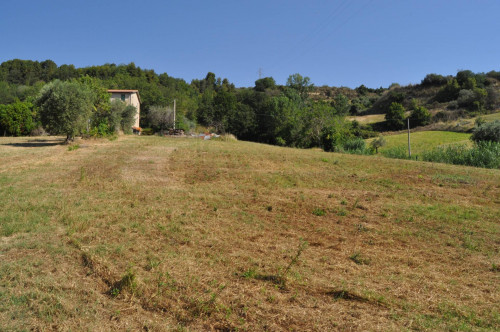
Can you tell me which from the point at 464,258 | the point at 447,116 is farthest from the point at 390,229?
the point at 447,116

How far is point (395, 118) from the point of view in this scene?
6481 cm

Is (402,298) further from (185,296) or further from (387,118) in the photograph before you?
(387,118)

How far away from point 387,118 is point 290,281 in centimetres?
7070

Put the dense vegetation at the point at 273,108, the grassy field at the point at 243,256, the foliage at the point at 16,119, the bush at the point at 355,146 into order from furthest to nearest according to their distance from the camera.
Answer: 1. the foliage at the point at 16,119
2. the dense vegetation at the point at 273,108
3. the bush at the point at 355,146
4. the grassy field at the point at 243,256

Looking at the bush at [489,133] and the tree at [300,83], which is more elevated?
the tree at [300,83]

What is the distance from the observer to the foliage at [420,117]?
2408 inches

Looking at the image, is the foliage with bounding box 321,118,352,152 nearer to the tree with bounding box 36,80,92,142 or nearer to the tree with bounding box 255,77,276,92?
the tree with bounding box 36,80,92,142

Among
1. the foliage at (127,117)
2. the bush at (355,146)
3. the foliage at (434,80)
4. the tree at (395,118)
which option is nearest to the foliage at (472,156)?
the bush at (355,146)

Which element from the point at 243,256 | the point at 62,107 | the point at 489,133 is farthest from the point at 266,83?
the point at 243,256

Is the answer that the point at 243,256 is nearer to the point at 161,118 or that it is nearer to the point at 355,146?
the point at 355,146

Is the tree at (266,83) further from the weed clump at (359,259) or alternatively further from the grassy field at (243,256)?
the weed clump at (359,259)

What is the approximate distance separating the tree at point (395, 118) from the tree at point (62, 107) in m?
60.4

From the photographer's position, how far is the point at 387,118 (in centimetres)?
6719

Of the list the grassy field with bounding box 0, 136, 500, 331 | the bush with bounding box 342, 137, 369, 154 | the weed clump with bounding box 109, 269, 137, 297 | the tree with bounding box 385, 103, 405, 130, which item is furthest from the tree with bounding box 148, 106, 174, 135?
the weed clump with bounding box 109, 269, 137, 297
